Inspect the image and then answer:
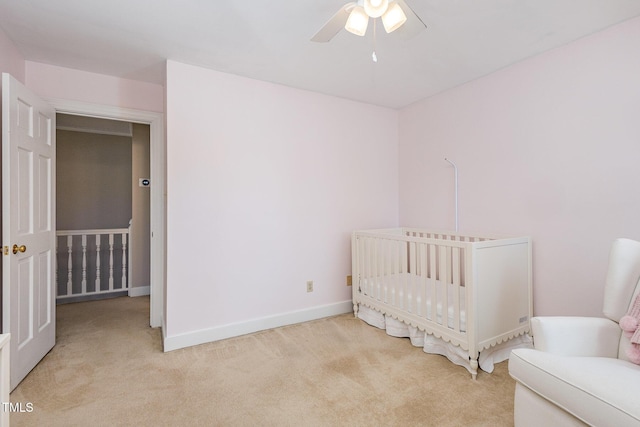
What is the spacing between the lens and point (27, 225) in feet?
6.69

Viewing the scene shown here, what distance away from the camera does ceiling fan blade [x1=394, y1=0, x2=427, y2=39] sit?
137 cm

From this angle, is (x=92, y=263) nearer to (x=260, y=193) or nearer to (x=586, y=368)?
(x=260, y=193)

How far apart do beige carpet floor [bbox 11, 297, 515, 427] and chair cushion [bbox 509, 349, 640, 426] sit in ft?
→ 1.51

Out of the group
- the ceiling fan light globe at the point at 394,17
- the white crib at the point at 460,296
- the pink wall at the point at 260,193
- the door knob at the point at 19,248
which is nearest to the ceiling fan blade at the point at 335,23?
the ceiling fan light globe at the point at 394,17

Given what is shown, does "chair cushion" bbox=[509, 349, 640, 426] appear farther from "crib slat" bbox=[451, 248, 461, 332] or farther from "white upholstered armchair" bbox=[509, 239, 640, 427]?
"crib slat" bbox=[451, 248, 461, 332]

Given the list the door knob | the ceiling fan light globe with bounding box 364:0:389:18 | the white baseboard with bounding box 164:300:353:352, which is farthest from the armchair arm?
the door knob

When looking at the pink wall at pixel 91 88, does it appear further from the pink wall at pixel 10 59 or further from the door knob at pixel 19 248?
the door knob at pixel 19 248

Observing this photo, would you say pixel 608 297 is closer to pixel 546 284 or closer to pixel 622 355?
pixel 622 355

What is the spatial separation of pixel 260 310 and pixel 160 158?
1684 mm

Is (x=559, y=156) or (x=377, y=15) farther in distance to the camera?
(x=559, y=156)

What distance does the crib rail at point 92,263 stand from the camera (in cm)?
373

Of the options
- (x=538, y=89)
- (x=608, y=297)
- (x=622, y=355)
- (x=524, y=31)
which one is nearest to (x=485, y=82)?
(x=538, y=89)

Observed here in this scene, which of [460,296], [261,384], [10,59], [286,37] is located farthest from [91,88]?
[460,296]

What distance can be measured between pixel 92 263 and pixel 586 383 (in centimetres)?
512
